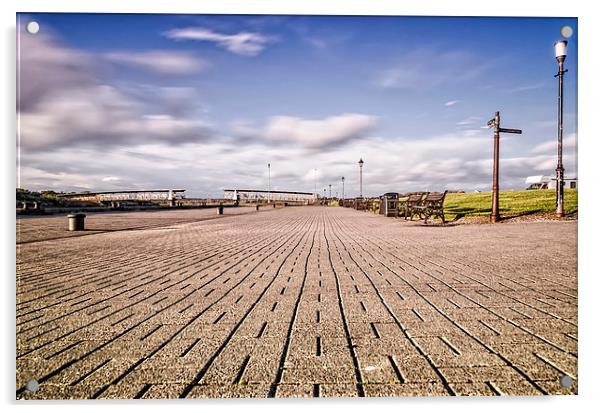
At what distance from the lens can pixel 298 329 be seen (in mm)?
2551

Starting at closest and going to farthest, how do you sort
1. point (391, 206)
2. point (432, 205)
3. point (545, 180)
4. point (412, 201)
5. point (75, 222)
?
point (545, 180) < point (75, 222) < point (432, 205) < point (412, 201) < point (391, 206)

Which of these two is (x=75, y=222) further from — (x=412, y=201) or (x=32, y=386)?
(x=412, y=201)

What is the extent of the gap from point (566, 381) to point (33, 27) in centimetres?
405

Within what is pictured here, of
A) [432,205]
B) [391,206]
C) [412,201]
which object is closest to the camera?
[432,205]

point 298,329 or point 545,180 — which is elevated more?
point 545,180

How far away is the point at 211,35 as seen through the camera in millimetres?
2781

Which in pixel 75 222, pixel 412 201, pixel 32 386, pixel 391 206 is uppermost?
pixel 412 201

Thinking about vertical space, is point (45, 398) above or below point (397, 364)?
below

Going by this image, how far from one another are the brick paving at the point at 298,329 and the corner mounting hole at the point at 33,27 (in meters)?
1.74

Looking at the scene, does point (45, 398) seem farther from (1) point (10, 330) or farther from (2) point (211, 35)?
(2) point (211, 35)

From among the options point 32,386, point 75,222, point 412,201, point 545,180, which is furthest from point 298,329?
point 412,201

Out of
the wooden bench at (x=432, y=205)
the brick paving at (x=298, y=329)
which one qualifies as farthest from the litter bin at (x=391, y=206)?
the brick paving at (x=298, y=329)
